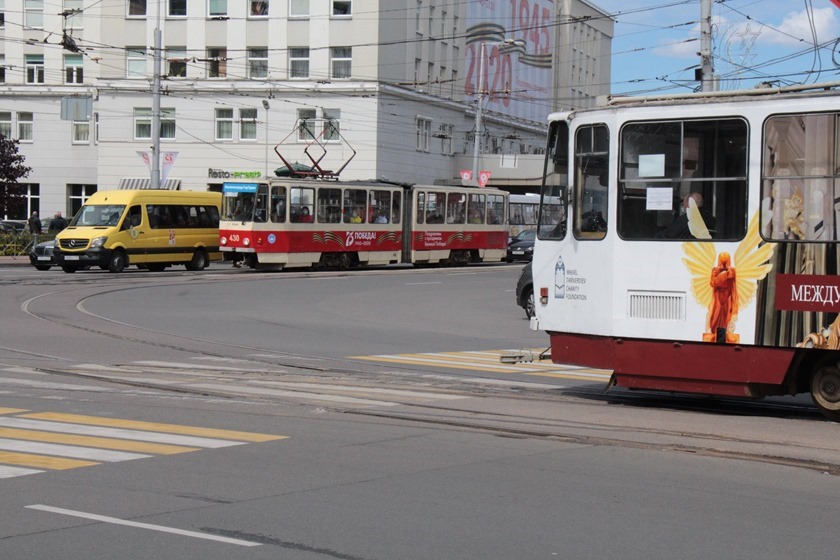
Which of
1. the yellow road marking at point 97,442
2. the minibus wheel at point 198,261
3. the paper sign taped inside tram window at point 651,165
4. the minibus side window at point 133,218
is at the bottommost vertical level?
the yellow road marking at point 97,442

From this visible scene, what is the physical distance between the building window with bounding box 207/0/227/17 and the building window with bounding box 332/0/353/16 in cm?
589

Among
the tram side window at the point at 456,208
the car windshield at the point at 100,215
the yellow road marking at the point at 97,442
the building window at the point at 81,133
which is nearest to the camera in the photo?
the yellow road marking at the point at 97,442

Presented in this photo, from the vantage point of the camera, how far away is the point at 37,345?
1736 centimetres

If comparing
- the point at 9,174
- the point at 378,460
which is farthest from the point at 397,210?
the point at 378,460

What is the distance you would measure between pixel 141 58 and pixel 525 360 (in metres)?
54.0

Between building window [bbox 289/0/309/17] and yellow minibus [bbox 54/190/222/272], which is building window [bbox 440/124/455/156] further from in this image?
yellow minibus [bbox 54/190/222/272]

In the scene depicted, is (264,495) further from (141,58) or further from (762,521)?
(141,58)

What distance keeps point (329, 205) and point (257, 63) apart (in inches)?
907

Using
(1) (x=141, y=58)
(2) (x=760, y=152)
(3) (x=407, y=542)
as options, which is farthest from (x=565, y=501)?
(1) (x=141, y=58)

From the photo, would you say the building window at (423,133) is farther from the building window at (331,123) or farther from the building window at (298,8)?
the building window at (298,8)

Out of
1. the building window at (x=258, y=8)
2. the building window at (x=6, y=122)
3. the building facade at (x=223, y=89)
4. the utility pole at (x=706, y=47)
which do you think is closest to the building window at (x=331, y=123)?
the building facade at (x=223, y=89)

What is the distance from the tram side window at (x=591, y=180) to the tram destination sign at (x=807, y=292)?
6.27ft

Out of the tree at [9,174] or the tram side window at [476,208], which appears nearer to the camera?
the tram side window at [476,208]

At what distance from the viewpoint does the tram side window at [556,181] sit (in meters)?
12.5
